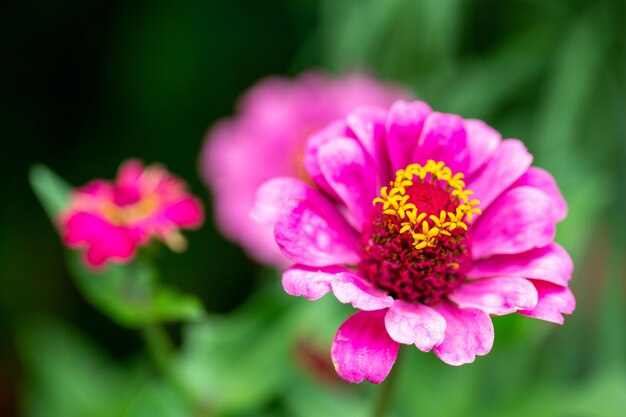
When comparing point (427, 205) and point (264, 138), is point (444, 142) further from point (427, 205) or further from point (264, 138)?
point (264, 138)

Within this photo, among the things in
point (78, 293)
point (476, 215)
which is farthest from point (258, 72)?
point (476, 215)

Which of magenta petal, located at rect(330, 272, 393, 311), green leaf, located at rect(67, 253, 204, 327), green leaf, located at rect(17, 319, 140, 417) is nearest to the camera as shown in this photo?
magenta petal, located at rect(330, 272, 393, 311)

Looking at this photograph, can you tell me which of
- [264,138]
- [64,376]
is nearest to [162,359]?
[64,376]

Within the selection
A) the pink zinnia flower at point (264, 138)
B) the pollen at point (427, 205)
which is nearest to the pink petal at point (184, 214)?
the pollen at point (427, 205)

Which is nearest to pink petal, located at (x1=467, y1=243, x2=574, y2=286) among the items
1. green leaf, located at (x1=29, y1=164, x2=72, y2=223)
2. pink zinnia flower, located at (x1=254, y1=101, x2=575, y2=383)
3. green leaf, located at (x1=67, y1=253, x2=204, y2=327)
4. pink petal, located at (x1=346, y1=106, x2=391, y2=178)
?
pink zinnia flower, located at (x1=254, y1=101, x2=575, y2=383)

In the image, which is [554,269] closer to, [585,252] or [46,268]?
[585,252]

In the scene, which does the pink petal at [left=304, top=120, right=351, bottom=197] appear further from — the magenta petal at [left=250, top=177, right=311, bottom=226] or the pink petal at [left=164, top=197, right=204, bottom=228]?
the pink petal at [left=164, top=197, right=204, bottom=228]
